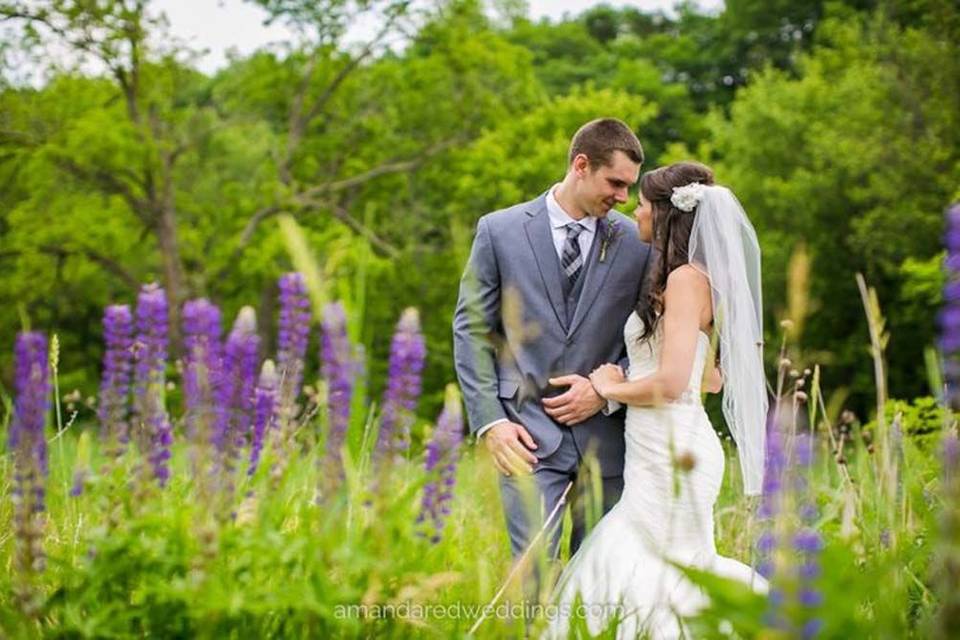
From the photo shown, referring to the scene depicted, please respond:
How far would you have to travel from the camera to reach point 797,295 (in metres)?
2.27

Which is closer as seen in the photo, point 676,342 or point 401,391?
point 401,391

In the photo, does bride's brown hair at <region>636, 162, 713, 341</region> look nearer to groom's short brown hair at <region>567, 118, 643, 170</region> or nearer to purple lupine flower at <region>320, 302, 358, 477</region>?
groom's short brown hair at <region>567, 118, 643, 170</region>

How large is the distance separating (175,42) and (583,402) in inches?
821

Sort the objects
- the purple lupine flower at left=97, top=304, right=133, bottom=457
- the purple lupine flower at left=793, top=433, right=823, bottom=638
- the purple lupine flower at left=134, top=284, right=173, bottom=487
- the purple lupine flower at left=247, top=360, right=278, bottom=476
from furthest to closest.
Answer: the purple lupine flower at left=247, top=360, right=278, bottom=476 < the purple lupine flower at left=97, top=304, right=133, bottom=457 < the purple lupine flower at left=134, top=284, right=173, bottom=487 < the purple lupine flower at left=793, top=433, right=823, bottom=638

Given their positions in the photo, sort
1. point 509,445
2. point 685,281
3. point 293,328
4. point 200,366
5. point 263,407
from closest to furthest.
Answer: point 200,366
point 293,328
point 263,407
point 685,281
point 509,445

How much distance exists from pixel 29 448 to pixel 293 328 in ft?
2.83

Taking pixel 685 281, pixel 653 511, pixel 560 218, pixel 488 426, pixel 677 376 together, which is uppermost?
pixel 560 218

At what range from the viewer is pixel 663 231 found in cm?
408

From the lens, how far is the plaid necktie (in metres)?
4.24

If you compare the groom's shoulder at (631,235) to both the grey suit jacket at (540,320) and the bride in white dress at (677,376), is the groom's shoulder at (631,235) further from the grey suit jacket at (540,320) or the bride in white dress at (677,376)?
the bride in white dress at (677,376)

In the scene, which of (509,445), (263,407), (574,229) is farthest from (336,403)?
(574,229)

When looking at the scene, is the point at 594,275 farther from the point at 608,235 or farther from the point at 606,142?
the point at 606,142

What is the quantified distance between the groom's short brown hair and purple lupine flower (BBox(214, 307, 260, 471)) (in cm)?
152

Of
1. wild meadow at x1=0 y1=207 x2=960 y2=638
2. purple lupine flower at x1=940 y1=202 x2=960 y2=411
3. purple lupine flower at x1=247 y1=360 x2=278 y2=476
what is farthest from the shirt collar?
purple lupine flower at x1=940 y1=202 x2=960 y2=411
